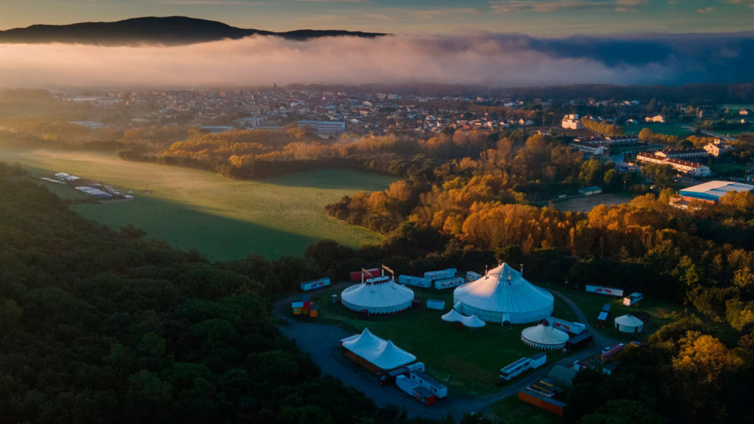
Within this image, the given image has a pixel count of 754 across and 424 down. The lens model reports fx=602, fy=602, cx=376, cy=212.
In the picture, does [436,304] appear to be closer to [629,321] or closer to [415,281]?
[415,281]

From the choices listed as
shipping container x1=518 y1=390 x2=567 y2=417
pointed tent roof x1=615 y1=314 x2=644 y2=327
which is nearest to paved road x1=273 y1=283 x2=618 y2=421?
shipping container x1=518 y1=390 x2=567 y2=417

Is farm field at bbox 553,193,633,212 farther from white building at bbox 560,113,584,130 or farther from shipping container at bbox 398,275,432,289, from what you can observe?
white building at bbox 560,113,584,130

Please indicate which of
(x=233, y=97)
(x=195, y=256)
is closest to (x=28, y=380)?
(x=195, y=256)

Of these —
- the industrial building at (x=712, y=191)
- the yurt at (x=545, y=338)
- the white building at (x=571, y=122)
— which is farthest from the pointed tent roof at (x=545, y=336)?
the white building at (x=571, y=122)

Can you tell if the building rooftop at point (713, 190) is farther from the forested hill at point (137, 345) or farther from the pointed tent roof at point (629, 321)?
the forested hill at point (137, 345)

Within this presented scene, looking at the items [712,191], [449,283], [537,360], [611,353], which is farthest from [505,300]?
[712,191]
